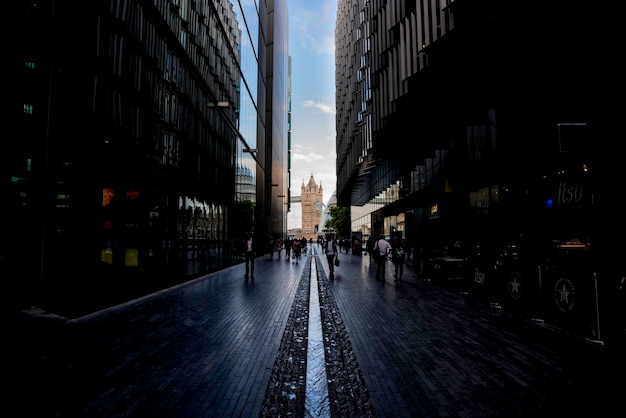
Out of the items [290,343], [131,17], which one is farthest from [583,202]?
[131,17]

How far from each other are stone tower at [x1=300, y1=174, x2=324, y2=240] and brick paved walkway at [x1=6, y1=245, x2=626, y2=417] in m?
164

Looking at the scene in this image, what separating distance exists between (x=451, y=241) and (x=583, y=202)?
32.5 ft

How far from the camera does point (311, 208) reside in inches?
7234

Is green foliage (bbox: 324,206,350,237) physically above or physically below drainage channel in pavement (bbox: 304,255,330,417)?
above

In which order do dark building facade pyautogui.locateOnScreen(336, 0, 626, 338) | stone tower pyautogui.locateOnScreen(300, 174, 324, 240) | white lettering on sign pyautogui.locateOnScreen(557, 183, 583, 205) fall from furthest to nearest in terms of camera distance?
stone tower pyautogui.locateOnScreen(300, 174, 324, 240), white lettering on sign pyautogui.locateOnScreen(557, 183, 583, 205), dark building facade pyautogui.locateOnScreen(336, 0, 626, 338)

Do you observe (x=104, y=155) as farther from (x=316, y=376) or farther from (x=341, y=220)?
(x=341, y=220)

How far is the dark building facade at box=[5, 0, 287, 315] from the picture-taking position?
718 cm

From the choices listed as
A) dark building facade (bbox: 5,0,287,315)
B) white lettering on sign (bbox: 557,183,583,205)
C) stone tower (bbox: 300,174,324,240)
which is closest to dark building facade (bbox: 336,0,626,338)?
white lettering on sign (bbox: 557,183,583,205)

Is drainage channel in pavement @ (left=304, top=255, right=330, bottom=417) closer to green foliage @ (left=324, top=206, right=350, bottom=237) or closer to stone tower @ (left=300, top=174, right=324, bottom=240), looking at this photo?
green foliage @ (left=324, top=206, right=350, bottom=237)

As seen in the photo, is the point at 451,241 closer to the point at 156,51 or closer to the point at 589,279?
the point at 589,279

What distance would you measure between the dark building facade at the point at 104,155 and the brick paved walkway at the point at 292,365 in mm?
1305

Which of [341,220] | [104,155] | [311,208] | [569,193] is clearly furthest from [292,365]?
[311,208]

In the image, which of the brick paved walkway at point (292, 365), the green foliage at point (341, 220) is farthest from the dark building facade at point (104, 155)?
the green foliage at point (341, 220)

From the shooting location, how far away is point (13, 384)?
Result: 3.79m
